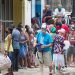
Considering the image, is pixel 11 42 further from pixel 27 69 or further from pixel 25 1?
pixel 25 1

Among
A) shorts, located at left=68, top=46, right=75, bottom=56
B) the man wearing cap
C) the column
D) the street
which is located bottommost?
the street

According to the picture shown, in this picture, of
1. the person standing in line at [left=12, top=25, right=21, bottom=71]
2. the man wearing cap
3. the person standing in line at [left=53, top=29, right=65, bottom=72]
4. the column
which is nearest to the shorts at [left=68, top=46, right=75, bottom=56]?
the person standing in line at [left=12, top=25, right=21, bottom=71]

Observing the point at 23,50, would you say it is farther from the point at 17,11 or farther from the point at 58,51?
the point at 17,11

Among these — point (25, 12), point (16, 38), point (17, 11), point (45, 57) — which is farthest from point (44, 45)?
point (17, 11)

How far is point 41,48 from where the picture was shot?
16.5 m

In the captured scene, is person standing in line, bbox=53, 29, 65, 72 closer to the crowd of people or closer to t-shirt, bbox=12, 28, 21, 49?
the crowd of people

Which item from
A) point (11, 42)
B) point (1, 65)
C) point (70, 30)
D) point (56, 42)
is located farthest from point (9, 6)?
point (1, 65)

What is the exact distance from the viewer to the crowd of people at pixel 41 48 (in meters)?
16.5

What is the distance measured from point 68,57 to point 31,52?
1607 mm

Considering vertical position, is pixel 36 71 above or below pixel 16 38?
below

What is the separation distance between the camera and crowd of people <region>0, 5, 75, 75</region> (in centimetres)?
1653

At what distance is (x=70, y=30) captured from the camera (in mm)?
22625

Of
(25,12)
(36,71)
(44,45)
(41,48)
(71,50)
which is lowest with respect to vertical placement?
(36,71)

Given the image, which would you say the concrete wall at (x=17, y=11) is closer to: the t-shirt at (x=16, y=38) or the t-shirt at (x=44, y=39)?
the t-shirt at (x=16, y=38)
